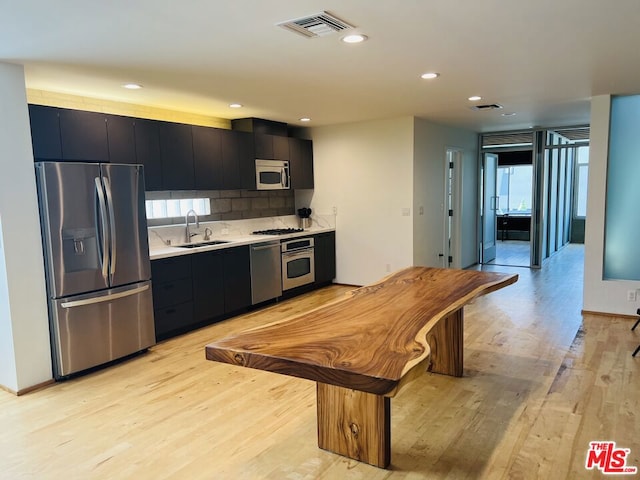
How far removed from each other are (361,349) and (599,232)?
4.09m

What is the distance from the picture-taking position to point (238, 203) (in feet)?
19.3

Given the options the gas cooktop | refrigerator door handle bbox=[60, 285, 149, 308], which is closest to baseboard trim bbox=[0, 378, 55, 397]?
refrigerator door handle bbox=[60, 285, 149, 308]

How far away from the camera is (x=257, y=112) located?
209 inches

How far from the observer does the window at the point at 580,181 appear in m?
10.2

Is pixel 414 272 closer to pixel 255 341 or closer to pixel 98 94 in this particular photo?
pixel 255 341

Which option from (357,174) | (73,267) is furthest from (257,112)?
(73,267)

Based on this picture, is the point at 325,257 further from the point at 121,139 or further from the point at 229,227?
the point at 121,139

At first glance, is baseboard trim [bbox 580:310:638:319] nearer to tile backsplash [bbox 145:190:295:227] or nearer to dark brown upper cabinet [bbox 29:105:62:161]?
tile backsplash [bbox 145:190:295:227]

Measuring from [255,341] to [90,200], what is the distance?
2251 mm

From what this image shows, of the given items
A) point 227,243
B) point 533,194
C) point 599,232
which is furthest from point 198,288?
point 533,194

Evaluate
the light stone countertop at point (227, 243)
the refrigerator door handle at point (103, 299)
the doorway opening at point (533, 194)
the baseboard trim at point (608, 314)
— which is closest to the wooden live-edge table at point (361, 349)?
the refrigerator door handle at point (103, 299)

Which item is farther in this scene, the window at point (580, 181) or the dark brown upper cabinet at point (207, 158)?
the window at point (580, 181)

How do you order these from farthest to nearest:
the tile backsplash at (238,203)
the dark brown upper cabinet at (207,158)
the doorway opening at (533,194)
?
the doorway opening at (533,194)
the tile backsplash at (238,203)
the dark brown upper cabinet at (207,158)

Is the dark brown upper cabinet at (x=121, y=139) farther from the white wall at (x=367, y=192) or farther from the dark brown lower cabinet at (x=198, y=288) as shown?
the white wall at (x=367, y=192)
